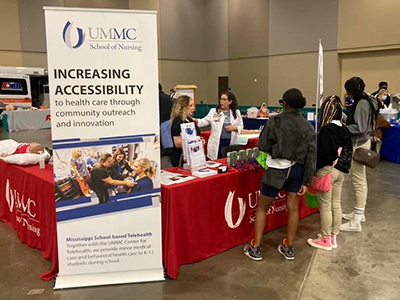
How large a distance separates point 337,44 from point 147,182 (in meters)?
12.1

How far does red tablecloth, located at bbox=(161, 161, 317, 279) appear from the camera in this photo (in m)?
2.46

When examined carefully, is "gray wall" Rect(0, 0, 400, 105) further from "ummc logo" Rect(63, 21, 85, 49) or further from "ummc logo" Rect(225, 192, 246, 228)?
"ummc logo" Rect(63, 21, 85, 49)

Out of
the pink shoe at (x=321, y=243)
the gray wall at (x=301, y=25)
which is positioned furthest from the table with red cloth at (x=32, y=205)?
the gray wall at (x=301, y=25)

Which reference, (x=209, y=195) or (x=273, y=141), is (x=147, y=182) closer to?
(x=209, y=195)

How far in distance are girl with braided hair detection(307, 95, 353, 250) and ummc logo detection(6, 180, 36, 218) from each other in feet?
7.48

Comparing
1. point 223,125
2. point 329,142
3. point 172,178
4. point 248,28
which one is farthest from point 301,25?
point 172,178

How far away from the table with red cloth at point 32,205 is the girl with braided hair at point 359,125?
2531 mm

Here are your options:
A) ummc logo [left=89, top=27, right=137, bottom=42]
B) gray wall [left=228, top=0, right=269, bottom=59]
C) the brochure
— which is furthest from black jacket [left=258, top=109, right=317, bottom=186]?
gray wall [left=228, top=0, right=269, bottom=59]

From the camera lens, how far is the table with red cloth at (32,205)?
2.60 metres

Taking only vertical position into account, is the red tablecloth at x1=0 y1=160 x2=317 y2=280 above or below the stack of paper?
below

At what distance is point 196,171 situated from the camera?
2.78 m

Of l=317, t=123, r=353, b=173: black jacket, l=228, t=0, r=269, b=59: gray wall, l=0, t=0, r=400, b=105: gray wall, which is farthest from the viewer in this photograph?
l=228, t=0, r=269, b=59: gray wall

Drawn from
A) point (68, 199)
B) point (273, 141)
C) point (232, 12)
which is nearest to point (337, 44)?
point (232, 12)

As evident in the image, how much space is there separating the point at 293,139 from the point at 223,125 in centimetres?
150
